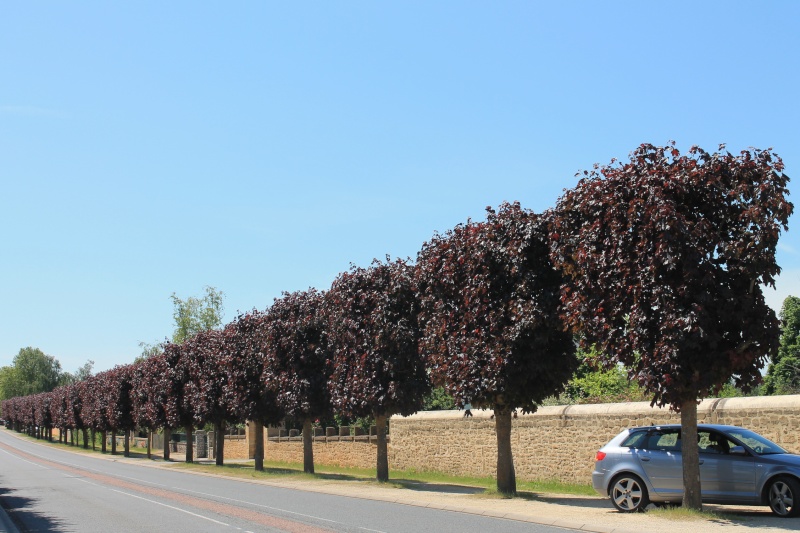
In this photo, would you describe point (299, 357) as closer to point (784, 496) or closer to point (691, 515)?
point (691, 515)

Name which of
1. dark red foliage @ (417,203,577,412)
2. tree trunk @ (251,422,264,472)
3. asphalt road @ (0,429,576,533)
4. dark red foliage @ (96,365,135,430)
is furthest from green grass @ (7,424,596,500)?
dark red foliage @ (96,365,135,430)

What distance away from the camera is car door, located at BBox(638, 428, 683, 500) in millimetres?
14761

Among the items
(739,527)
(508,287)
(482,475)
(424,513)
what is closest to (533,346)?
(508,287)

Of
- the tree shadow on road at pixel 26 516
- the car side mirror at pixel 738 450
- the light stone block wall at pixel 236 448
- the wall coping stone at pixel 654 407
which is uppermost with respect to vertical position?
the wall coping stone at pixel 654 407

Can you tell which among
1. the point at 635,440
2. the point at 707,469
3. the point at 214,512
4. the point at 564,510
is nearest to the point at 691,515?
the point at 707,469

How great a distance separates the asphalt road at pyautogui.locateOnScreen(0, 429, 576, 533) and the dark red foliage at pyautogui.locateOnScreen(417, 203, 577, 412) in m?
3.39

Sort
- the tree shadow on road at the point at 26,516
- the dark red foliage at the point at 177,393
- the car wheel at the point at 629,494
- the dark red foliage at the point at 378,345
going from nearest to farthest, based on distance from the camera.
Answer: the car wheel at the point at 629,494 < the tree shadow on road at the point at 26,516 < the dark red foliage at the point at 378,345 < the dark red foliage at the point at 177,393

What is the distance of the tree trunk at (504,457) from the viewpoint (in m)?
19.6

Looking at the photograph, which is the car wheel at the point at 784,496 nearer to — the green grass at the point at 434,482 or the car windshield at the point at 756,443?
the car windshield at the point at 756,443

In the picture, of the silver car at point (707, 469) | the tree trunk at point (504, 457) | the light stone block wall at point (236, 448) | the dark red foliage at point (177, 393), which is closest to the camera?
the silver car at point (707, 469)

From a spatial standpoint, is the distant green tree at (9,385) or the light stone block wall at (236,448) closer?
the light stone block wall at (236,448)

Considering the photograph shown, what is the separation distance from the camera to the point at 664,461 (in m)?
14.9

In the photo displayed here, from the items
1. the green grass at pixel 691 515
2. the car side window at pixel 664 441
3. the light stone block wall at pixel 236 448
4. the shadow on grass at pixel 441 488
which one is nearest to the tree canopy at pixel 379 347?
the shadow on grass at pixel 441 488

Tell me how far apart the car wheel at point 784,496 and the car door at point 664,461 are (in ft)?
4.99
